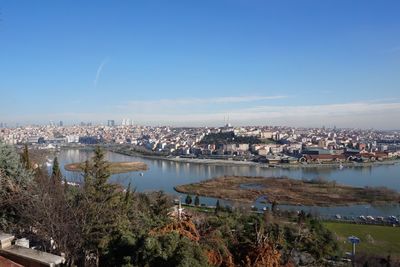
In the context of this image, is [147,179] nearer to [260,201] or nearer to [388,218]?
[260,201]

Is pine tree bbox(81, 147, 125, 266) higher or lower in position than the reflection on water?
higher

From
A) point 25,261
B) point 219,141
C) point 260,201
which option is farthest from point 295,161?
point 25,261

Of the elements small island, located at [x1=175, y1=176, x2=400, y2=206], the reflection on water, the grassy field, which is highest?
the grassy field

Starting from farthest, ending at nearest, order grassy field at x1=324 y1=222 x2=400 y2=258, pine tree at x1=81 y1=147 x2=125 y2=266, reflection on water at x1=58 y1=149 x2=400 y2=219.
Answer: reflection on water at x1=58 y1=149 x2=400 y2=219, grassy field at x1=324 y1=222 x2=400 y2=258, pine tree at x1=81 y1=147 x2=125 y2=266

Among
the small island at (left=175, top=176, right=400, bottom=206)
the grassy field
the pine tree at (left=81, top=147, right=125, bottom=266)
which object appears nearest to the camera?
the pine tree at (left=81, top=147, right=125, bottom=266)

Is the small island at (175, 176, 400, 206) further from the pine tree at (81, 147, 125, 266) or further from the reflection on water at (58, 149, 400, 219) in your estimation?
the pine tree at (81, 147, 125, 266)

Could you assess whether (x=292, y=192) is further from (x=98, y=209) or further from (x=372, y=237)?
(x=98, y=209)

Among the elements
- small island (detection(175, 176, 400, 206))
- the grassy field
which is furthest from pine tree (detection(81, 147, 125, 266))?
small island (detection(175, 176, 400, 206))
